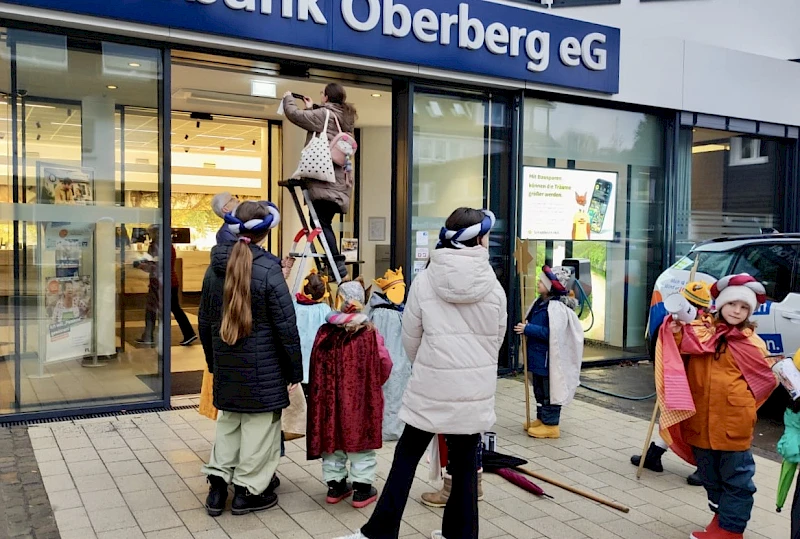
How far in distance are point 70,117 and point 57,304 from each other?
5.37ft

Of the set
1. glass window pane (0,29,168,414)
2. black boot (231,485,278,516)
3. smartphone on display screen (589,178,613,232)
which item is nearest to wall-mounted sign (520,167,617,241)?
smartphone on display screen (589,178,613,232)

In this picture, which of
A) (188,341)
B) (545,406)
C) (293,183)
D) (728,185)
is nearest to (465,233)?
(293,183)

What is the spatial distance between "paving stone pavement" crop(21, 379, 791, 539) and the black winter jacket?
0.71 meters

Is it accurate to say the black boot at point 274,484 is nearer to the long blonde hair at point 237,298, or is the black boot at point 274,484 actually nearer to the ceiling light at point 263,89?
the long blonde hair at point 237,298

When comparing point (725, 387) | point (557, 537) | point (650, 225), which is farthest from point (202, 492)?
point (650, 225)

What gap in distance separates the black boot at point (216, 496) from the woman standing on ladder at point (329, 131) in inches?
A: 85.5

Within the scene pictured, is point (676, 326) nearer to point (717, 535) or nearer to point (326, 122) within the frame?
point (717, 535)

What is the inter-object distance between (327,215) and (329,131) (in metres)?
0.70

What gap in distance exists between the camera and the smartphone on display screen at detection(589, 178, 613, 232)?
916 cm

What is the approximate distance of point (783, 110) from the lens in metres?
10.5

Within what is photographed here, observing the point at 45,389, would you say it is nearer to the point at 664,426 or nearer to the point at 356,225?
the point at 664,426

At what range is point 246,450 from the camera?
4184 mm

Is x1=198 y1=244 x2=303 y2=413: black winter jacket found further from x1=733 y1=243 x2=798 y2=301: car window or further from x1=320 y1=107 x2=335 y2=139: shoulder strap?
x1=733 y1=243 x2=798 y2=301: car window

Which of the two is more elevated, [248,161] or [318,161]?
[248,161]
